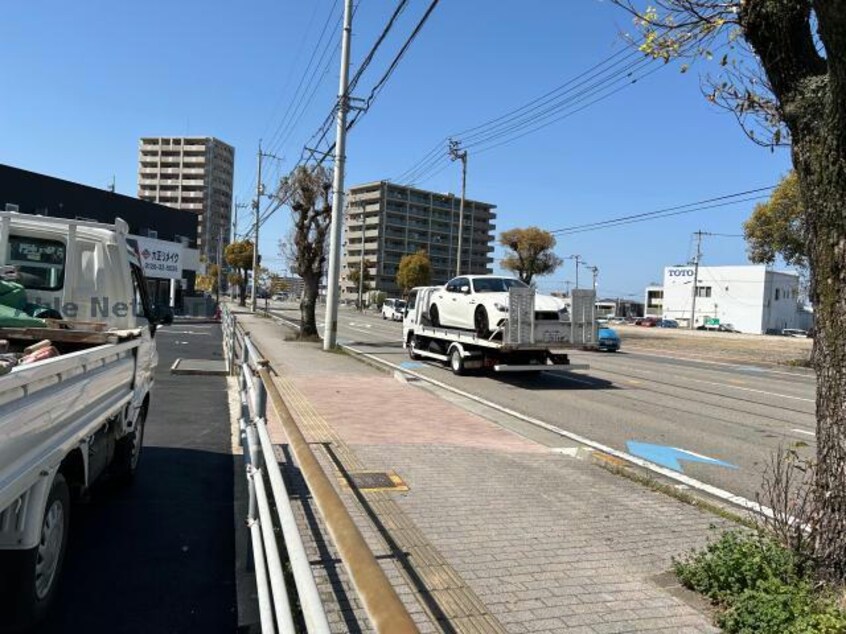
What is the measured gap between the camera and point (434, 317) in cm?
2094

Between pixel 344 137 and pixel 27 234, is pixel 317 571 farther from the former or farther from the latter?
pixel 344 137

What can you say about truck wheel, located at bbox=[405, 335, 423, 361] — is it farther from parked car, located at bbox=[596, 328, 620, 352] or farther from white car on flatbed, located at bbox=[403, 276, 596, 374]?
parked car, located at bbox=[596, 328, 620, 352]

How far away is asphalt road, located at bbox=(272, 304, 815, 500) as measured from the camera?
9.23 meters

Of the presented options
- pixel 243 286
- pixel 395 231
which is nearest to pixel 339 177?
pixel 243 286

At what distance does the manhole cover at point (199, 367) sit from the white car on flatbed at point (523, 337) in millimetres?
5716

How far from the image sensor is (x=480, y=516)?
585 centimetres

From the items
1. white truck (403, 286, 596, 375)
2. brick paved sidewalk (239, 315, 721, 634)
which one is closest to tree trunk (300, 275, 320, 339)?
white truck (403, 286, 596, 375)

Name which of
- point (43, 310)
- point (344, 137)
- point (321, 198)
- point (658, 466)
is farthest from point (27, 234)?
point (321, 198)

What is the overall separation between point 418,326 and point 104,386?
1682 cm

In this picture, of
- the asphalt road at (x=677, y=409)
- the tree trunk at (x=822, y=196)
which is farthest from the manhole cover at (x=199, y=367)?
the tree trunk at (x=822, y=196)

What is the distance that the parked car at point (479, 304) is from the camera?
16641 mm

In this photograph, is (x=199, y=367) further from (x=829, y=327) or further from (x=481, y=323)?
(x=829, y=327)

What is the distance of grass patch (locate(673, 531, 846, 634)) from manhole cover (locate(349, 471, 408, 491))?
8.77ft

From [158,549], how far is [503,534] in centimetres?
249
